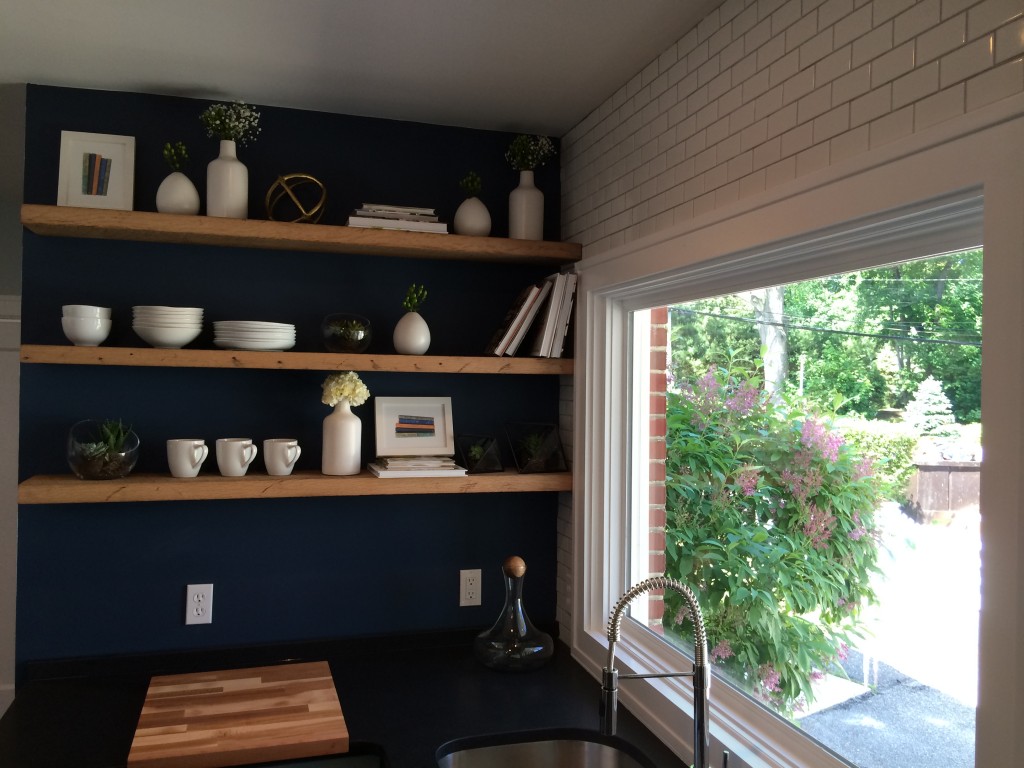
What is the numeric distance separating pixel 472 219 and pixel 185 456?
3.53 ft

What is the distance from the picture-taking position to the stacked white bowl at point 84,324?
2.17 metres

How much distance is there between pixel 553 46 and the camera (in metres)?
2.00

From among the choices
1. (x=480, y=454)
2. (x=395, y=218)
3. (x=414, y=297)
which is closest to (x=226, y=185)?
(x=395, y=218)

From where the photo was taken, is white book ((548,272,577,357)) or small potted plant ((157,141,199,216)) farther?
white book ((548,272,577,357))

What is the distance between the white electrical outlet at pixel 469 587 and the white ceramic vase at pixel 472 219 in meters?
1.08

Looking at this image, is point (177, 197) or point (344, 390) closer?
point (177, 197)

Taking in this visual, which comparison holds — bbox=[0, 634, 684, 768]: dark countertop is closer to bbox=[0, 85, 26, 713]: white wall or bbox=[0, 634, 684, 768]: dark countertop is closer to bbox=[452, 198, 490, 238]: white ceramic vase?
bbox=[452, 198, 490, 238]: white ceramic vase

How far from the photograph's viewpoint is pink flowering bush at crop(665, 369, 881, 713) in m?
1.54

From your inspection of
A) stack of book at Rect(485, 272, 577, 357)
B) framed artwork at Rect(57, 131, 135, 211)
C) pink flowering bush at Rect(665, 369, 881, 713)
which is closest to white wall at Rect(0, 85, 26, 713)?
framed artwork at Rect(57, 131, 135, 211)

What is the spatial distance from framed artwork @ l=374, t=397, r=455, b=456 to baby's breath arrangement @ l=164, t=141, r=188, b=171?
0.88 m

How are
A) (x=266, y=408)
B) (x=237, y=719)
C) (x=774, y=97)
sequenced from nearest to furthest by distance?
1. (x=774, y=97)
2. (x=237, y=719)
3. (x=266, y=408)

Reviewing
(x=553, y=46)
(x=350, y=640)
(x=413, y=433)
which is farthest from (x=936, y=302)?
(x=350, y=640)

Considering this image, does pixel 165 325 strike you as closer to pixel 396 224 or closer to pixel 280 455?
pixel 280 455

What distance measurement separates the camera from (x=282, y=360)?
228 cm
